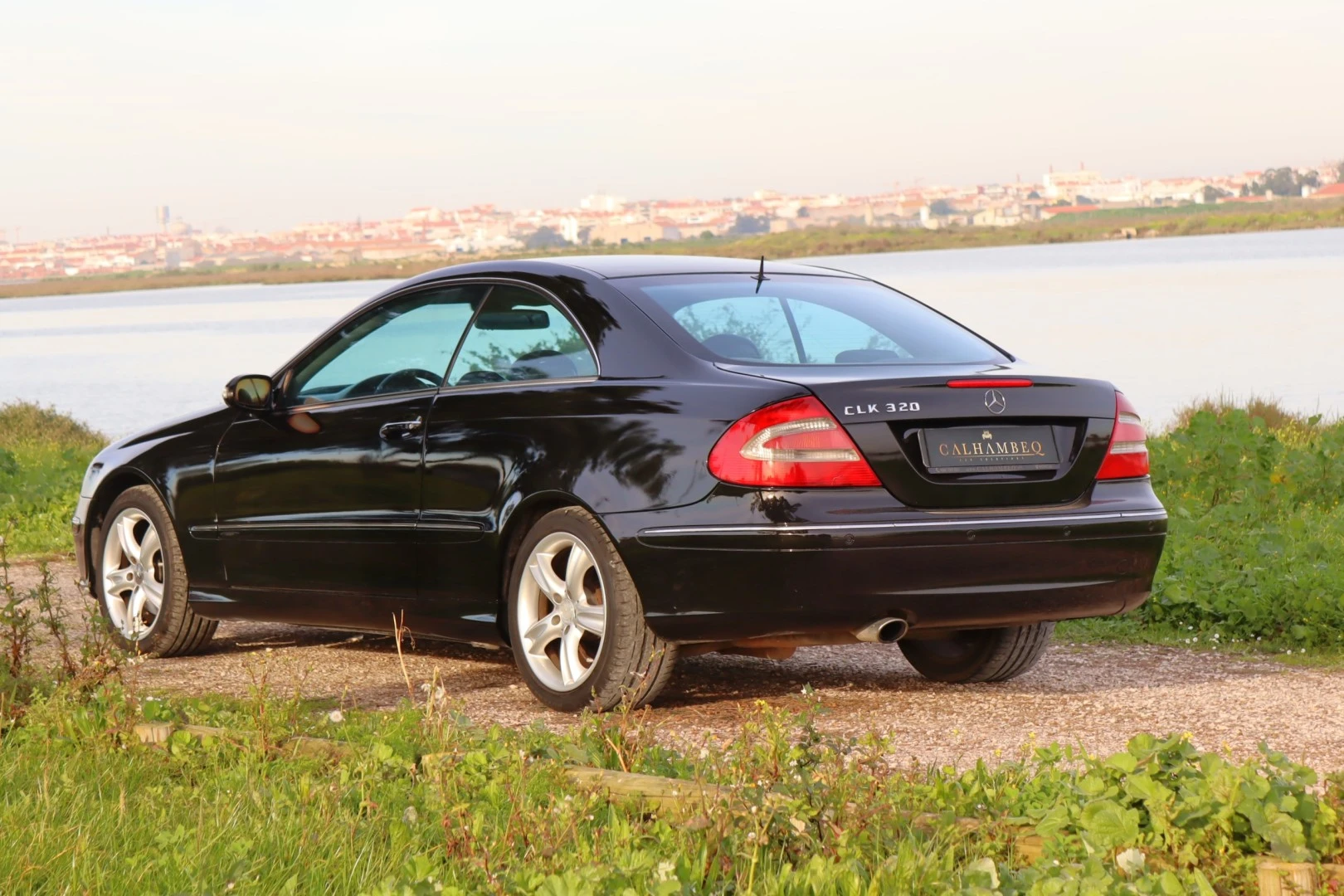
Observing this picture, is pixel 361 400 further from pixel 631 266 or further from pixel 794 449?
pixel 794 449

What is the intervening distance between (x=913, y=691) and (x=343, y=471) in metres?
2.38

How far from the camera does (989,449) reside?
5.75 m

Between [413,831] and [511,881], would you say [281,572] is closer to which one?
[413,831]

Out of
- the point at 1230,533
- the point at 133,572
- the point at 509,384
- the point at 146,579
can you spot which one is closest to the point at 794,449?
the point at 509,384

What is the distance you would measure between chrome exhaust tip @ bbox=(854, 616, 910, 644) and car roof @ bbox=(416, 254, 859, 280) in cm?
167

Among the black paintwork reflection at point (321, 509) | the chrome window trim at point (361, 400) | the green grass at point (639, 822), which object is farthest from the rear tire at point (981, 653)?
the chrome window trim at point (361, 400)

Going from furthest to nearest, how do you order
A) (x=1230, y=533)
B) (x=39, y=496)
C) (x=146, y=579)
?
(x=39, y=496) < (x=1230, y=533) < (x=146, y=579)

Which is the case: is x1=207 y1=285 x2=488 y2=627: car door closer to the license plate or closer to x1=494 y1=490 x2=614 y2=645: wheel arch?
x1=494 y1=490 x2=614 y2=645: wheel arch

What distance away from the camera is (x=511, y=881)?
3.45m

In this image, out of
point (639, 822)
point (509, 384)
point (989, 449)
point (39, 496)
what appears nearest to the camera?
point (639, 822)

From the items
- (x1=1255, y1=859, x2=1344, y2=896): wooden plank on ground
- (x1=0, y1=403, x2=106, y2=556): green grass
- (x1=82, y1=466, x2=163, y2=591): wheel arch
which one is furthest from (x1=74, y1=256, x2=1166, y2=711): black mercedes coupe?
(x1=0, y1=403, x2=106, y2=556): green grass

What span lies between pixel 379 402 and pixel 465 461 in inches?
27.6

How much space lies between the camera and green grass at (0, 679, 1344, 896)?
11.5 ft

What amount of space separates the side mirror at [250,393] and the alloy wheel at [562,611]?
1.81 metres
